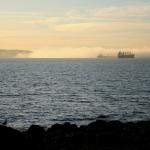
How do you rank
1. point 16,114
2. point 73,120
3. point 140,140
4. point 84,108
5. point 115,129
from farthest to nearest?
point 84,108, point 16,114, point 73,120, point 115,129, point 140,140

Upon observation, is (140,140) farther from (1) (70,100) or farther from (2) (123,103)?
(1) (70,100)

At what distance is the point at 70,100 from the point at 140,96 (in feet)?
42.3

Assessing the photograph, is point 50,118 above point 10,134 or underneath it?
underneath

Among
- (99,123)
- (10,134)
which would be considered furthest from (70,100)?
(10,134)

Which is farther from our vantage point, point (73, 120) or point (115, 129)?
point (73, 120)

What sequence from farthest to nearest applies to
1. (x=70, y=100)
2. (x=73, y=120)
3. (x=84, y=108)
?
(x=70, y=100) → (x=84, y=108) → (x=73, y=120)

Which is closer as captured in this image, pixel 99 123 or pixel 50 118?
pixel 99 123

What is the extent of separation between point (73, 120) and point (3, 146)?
1227 inches

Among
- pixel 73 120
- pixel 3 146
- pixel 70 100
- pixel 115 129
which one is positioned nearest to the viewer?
Answer: pixel 3 146

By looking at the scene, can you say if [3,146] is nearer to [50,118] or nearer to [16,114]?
[50,118]

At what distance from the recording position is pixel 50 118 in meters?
46.7

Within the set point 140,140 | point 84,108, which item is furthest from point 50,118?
point 140,140

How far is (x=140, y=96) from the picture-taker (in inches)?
2773

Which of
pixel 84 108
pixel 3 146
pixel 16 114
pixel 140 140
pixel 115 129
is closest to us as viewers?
pixel 3 146
